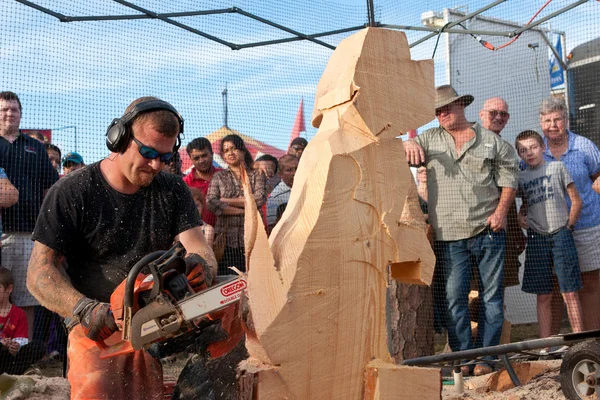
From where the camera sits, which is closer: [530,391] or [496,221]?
[530,391]

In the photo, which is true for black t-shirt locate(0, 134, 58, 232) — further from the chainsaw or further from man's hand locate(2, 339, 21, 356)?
the chainsaw

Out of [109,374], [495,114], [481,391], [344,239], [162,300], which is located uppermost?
[495,114]

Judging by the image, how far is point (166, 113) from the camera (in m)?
2.81

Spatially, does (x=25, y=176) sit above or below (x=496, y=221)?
above

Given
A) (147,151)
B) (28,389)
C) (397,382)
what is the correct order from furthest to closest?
(28,389) → (147,151) → (397,382)

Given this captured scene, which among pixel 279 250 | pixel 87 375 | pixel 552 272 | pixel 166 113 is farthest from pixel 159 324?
pixel 552 272

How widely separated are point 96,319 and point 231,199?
9.23ft

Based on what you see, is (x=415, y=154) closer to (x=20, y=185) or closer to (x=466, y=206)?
(x=466, y=206)

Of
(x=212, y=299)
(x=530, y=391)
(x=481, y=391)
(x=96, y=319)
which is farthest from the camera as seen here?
(x=481, y=391)

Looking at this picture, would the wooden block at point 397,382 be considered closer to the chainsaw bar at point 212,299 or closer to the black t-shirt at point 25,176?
the chainsaw bar at point 212,299

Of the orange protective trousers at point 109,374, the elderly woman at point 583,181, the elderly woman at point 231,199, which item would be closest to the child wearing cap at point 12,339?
the elderly woman at point 231,199

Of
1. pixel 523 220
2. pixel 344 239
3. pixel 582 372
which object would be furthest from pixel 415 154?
pixel 344 239

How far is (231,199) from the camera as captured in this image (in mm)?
5168

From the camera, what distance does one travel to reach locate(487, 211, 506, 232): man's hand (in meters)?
4.79
